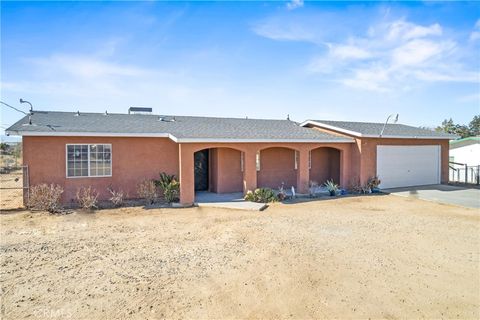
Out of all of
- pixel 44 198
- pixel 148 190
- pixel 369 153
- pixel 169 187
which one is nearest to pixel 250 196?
pixel 169 187

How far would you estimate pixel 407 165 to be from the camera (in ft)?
56.5

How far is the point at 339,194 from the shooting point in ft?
48.5

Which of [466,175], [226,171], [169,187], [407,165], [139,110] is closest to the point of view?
[169,187]

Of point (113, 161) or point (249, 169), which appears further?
point (249, 169)

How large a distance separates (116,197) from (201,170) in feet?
15.5

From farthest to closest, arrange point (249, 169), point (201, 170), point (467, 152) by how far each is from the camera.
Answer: point (467, 152), point (201, 170), point (249, 169)

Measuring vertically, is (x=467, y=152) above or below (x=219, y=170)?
above

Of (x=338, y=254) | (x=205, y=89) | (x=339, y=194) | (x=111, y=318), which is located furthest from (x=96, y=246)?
(x=205, y=89)

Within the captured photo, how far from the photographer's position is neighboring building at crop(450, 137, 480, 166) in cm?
2410

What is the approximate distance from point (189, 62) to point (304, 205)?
8769 mm

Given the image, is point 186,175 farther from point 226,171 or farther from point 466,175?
point 466,175

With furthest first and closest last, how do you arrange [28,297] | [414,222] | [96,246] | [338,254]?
[414,222] → [96,246] → [338,254] → [28,297]

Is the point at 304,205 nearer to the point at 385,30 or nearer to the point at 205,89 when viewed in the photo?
the point at 385,30

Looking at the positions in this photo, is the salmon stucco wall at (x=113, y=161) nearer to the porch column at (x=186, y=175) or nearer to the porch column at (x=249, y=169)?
the porch column at (x=186, y=175)
